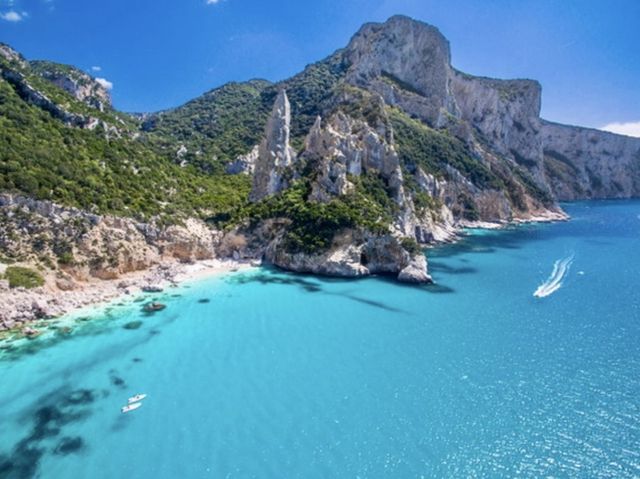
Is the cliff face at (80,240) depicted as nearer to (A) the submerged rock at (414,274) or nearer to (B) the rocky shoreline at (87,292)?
(B) the rocky shoreline at (87,292)

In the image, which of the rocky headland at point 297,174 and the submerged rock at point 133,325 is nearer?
the submerged rock at point 133,325

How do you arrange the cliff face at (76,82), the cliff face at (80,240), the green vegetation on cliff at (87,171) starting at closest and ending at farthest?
the cliff face at (80,240)
the green vegetation on cliff at (87,171)
the cliff face at (76,82)

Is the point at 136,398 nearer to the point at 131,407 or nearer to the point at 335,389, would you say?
the point at 131,407

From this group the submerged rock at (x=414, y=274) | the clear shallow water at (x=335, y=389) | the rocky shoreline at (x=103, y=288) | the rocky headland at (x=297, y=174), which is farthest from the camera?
the submerged rock at (x=414, y=274)

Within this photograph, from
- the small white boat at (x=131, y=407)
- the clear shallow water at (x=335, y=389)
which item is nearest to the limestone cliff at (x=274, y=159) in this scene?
the clear shallow water at (x=335, y=389)

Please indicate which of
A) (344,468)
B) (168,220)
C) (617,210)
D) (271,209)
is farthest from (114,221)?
(617,210)

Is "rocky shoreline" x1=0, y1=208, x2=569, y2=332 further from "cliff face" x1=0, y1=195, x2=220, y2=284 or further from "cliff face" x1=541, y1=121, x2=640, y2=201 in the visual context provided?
"cliff face" x1=541, y1=121, x2=640, y2=201

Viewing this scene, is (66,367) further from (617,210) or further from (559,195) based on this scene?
(559,195)

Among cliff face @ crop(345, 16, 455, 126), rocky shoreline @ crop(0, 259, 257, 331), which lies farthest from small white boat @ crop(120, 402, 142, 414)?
cliff face @ crop(345, 16, 455, 126)
